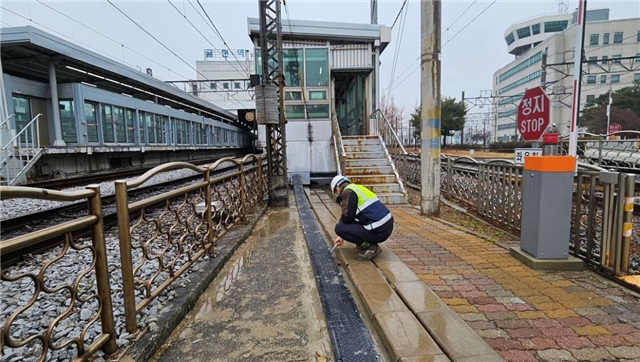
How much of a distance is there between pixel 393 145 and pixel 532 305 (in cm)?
851

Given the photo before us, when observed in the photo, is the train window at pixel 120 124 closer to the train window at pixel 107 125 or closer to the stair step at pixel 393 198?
the train window at pixel 107 125

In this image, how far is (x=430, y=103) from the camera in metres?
6.32

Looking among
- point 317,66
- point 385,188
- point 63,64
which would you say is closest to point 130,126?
point 63,64

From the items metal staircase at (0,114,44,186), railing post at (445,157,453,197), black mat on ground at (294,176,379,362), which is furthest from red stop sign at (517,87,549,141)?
metal staircase at (0,114,44,186)

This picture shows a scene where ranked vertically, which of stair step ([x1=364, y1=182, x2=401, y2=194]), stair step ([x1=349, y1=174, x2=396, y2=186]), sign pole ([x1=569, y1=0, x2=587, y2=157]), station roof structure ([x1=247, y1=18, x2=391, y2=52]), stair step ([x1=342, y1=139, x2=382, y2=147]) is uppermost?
station roof structure ([x1=247, y1=18, x2=391, y2=52])

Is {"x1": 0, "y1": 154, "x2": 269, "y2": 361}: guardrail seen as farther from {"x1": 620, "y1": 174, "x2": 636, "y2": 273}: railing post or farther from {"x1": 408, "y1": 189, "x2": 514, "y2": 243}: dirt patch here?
{"x1": 620, "y1": 174, "x2": 636, "y2": 273}: railing post

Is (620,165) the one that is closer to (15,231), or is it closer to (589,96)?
(15,231)

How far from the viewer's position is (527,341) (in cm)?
213

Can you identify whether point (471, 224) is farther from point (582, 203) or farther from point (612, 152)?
point (612, 152)

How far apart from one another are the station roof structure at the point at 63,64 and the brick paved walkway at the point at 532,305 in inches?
542

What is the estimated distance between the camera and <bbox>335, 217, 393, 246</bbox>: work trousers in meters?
3.61

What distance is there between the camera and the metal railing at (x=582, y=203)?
118 inches

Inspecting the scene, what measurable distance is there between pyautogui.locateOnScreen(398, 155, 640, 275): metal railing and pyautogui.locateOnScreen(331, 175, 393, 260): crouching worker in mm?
1982

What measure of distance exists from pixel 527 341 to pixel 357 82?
15.7 metres
